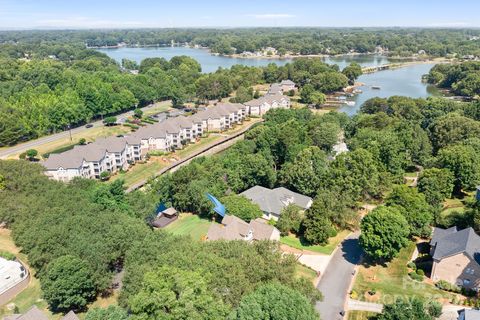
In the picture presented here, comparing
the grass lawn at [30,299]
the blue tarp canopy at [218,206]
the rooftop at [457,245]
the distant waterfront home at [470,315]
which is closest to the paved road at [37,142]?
the grass lawn at [30,299]

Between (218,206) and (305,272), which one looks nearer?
(305,272)

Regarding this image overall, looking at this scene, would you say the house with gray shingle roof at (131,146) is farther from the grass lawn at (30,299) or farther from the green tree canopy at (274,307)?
the green tree canopy at (274,307)

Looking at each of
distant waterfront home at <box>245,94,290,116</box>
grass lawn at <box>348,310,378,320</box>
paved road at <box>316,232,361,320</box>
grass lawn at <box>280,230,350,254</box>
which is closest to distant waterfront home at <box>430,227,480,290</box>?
paved road at <box>316,232,361,320</box>

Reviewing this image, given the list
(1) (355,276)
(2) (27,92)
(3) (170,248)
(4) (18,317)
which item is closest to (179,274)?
(3) (170,248)

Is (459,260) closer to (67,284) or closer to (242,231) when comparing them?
(242,231)

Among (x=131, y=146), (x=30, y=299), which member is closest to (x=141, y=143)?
(x=131, y=146)

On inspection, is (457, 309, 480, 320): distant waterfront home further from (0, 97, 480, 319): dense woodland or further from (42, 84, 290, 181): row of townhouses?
(42, 84, 290, 181): row of townhouses
